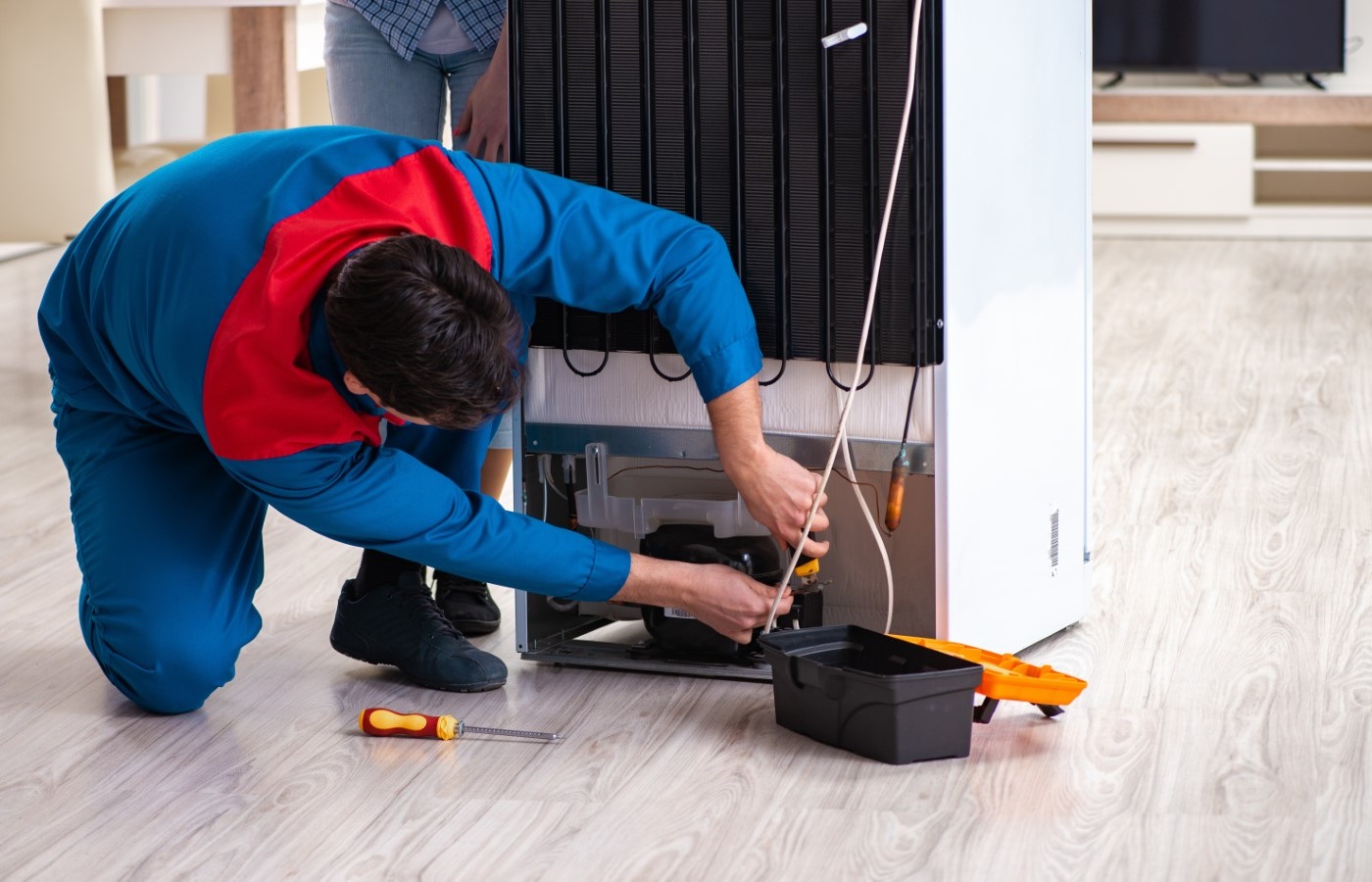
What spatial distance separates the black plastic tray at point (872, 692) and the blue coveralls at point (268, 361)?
0.19 metres

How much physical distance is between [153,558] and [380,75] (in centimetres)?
64

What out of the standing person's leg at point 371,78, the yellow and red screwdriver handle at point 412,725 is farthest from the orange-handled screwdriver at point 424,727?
the standing person's leg at point 371,78

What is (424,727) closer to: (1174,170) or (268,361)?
(268,361)

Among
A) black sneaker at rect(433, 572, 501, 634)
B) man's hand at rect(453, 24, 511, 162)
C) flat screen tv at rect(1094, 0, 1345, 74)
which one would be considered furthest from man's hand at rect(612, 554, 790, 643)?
flat screen tv at rect(1094, 0, 1345, 74)

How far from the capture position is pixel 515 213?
1.48 m

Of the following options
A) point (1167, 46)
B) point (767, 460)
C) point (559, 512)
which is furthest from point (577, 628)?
point (1167, 46)

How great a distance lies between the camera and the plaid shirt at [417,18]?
6.27ft

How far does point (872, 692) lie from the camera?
4.79 ft

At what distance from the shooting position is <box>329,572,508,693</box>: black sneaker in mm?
1714

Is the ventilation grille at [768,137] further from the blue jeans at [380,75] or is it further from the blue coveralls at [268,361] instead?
the blue jeans at [380,75]

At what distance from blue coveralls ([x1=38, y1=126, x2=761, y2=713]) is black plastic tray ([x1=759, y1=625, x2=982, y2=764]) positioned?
190mm

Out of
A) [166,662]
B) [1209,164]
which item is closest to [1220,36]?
[1209,164]

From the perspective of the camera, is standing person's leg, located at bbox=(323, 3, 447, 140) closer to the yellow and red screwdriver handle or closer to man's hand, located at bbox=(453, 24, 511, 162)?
man's hand, located at bbox=(453, 24, 511, 162)

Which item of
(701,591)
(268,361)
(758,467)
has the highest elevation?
(268,361)
